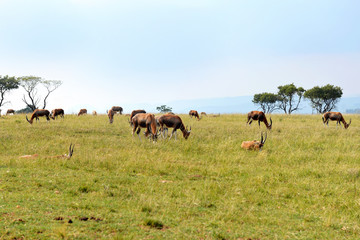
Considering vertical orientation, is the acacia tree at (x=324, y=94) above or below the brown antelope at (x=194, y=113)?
above

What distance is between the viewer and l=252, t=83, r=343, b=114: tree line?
6812 cm

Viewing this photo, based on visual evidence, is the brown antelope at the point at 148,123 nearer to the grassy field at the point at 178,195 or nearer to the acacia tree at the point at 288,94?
the grassy field at the point at 178,195

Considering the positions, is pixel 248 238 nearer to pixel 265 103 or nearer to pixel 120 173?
pixel 120 173

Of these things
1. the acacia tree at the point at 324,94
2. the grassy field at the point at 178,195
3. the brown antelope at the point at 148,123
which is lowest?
the grassy field at the point at 178,195

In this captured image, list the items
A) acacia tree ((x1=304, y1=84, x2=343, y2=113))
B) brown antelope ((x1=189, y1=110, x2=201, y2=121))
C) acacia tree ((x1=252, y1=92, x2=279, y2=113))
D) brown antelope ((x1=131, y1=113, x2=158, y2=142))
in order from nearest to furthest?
brown antelope ((x1=131, y1=113, x2=158, y2=142))
brown antelope ((x1=189, y1=110, x2=201, y2=121))
acacia tree ((x1=304, y1=84, x2=343, y2=113))
acacia tree ((x1=252, y1=92, x2=279, y2=113))

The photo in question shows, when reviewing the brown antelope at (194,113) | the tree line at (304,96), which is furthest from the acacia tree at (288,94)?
the brown antelope at (194,113)

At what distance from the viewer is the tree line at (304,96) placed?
6812 centimetres

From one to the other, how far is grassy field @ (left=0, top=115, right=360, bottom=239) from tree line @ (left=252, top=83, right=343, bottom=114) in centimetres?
6027

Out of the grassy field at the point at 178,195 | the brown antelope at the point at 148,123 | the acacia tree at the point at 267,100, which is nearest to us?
the grassy field at the point at 178,195

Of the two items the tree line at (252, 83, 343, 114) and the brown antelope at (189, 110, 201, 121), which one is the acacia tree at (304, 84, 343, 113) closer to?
the tree line at (252, 83, 343, 114)

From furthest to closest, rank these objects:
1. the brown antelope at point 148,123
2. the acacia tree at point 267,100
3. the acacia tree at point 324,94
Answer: the acacia tree at point 267,100, the acacia tree at point 324,94, the brown antelope at point 148,123

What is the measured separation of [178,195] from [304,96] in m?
71.3

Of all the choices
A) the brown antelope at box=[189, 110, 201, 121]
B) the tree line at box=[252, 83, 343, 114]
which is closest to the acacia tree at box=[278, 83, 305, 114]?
the tree line at box=[252, 83, 343, 114]

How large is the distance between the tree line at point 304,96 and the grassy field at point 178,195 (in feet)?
198
